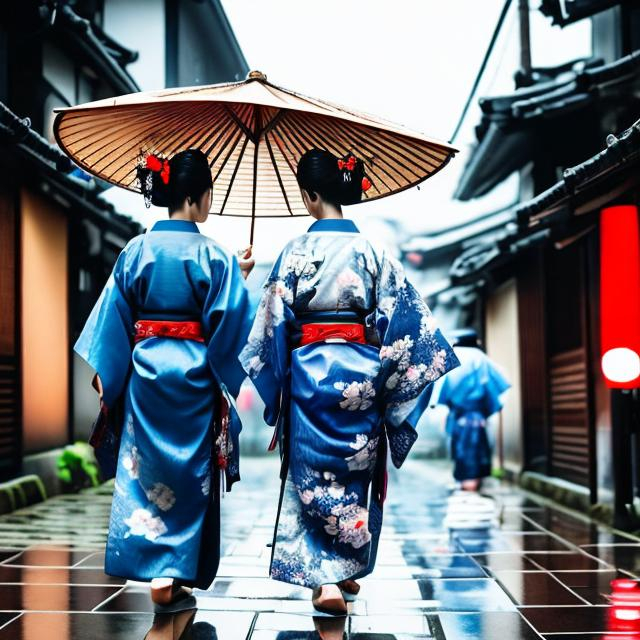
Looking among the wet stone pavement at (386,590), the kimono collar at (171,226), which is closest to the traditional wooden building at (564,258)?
the wet stone pavement at (386,590)

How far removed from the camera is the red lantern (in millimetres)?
6520

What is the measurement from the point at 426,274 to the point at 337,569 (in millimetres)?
A: 19703

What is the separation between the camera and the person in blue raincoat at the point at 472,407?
9.05m

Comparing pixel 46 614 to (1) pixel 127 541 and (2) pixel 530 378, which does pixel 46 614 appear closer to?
(1) pixel 127 541

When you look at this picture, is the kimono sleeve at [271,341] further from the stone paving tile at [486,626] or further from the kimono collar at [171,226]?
the stone paving tile at [486,626]

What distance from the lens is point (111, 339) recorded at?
165 inches

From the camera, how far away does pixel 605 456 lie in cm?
848

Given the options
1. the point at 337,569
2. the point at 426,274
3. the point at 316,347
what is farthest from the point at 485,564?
the point at 426,274

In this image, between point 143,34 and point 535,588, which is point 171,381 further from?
point 143,34

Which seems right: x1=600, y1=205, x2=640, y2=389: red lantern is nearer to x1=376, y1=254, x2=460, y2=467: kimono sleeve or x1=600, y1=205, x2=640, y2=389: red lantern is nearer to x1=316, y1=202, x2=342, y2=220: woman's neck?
x1=376, y1=254, x2=460, y2=467: kimono sleeve

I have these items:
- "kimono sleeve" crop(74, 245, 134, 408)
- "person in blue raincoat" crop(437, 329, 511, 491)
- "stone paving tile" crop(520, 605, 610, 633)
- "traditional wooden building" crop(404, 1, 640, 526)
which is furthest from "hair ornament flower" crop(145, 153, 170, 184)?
"person in blue raincoat" crop(437, 329, 511, 491)

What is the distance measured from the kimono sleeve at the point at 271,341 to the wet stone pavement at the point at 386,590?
1.09m

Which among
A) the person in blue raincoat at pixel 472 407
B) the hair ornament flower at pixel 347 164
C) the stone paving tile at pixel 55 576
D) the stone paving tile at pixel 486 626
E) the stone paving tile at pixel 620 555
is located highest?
the hair ornament flower at pixel 347 164

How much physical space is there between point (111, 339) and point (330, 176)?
1389 millimetres
